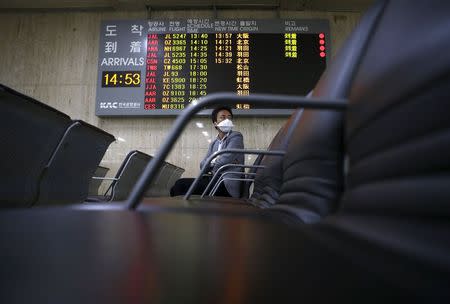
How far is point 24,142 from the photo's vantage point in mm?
1326

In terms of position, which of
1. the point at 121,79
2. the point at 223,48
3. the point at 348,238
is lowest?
the point at 348,238

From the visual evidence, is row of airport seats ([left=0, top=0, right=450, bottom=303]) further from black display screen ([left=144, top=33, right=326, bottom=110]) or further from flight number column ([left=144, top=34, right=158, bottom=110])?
flight number column ([left=144, top=34, right=158, bottom=110])

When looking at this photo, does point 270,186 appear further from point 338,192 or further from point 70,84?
point 70,84

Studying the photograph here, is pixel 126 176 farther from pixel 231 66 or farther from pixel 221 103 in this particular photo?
pixel 221 103

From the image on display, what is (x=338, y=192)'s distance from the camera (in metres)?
0.60

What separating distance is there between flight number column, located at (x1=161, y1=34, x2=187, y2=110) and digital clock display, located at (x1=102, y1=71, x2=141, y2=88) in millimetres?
315

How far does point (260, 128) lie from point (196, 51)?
1.16m

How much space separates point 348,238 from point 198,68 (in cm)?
334

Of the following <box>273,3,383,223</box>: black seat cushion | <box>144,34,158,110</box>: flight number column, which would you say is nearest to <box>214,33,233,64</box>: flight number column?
<box>144,34,158,110</box>: flight number column

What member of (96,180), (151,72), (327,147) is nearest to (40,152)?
(327,147)

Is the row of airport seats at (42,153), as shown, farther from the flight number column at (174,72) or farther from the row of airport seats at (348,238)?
the flight number column at (174,72)

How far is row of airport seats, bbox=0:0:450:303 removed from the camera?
0.64 feet

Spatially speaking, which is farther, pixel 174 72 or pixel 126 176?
pixel 174 72

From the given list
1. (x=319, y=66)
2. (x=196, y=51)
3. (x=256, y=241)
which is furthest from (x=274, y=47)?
(x=256, y=241)
